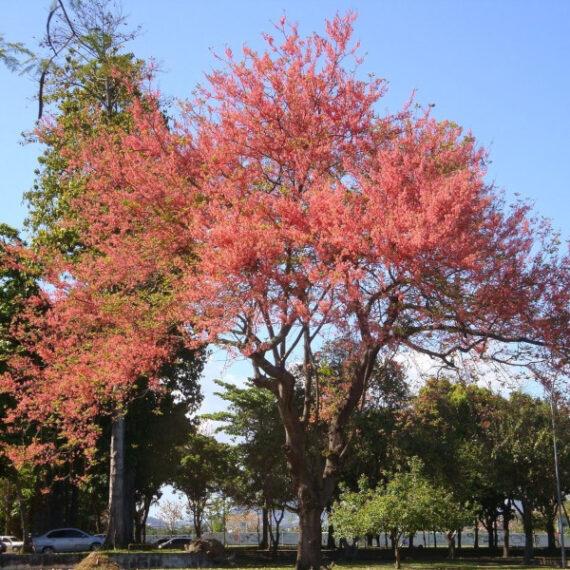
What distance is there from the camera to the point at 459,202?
11.0m

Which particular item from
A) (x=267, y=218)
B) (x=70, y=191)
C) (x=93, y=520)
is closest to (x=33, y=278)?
(x=70, y=191)

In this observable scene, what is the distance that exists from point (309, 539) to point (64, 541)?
21057 millimetres

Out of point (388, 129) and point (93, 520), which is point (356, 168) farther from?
point (93, 520)

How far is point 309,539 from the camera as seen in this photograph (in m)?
13.4

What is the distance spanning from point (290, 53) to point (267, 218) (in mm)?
3483

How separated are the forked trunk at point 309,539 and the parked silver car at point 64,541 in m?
20.0

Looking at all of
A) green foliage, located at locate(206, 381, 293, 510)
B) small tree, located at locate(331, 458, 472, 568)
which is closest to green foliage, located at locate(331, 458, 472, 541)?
small tree, located at locate(331, 458, 472, 568)

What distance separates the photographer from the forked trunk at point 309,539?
13188 millimetres

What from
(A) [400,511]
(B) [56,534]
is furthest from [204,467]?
(A) [400,511]

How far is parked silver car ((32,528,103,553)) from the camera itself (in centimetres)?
3032

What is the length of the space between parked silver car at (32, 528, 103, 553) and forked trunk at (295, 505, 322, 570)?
20.0 meters

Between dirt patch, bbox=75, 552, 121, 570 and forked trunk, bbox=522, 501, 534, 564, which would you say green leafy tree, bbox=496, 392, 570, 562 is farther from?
dirt patch, bbox=75, 552, 121, 570

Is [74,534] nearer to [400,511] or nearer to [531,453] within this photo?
[400,511]

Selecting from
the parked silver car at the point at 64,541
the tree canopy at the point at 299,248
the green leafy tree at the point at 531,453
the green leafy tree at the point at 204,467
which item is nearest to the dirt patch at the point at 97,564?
the tree canopy at the point at 299,248
